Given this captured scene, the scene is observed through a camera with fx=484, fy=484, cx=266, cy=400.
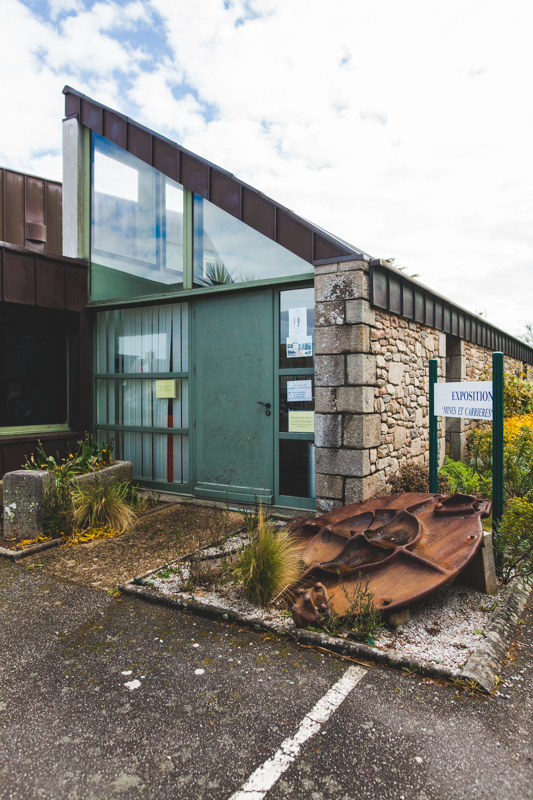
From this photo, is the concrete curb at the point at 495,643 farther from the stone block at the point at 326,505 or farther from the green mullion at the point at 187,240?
the green mullion at the point at 187,240

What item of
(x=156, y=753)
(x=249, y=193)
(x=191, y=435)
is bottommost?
(x=156, y=753)

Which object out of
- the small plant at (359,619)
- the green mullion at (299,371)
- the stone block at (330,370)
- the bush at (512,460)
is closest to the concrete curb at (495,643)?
the small plant at (359,619)

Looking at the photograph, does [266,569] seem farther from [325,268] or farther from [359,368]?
[325,268]

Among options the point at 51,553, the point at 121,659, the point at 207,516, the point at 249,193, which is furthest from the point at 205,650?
the point at 249,193

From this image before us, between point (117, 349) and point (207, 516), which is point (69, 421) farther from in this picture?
point (207, 516)

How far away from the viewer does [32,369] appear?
6.73 metres

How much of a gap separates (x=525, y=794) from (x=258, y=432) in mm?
4315

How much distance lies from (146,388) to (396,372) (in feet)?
11.3

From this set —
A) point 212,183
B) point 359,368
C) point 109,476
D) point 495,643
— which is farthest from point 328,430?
point 212,183

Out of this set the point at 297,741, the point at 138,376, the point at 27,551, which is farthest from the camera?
the point at 138,376

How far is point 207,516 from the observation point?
5672mm

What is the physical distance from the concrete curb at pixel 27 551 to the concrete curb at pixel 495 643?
3.87 m

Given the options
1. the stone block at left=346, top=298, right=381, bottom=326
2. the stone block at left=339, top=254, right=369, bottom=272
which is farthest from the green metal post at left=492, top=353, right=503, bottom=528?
the stone block at left=339, top=254, right=369, bottom=272

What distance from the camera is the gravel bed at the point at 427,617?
Result: 284 cm
